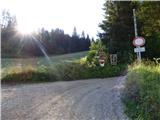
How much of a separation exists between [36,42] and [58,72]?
1753 inches

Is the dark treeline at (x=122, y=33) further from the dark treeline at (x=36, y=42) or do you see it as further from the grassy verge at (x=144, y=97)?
the dark treeline at (x=36, y=42)

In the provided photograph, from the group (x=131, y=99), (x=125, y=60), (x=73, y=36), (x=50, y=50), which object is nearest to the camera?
(x=131, y=99)

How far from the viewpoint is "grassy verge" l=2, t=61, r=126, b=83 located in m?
25.0

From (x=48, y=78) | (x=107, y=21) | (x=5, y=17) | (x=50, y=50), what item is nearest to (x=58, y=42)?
(x=50, y=50)

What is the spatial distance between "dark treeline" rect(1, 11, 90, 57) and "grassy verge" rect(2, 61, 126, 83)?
32277 millimetres

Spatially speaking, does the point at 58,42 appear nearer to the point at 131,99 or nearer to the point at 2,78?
the point at 2,78

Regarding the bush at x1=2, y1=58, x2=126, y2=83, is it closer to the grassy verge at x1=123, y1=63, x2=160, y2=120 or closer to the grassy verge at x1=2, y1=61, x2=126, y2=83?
the grassy verge at x1=2, y1=61, x2=126, y2=83

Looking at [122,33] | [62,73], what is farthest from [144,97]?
[122,33]

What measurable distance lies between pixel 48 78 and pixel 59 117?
608 inches

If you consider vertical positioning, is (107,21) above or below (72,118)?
above

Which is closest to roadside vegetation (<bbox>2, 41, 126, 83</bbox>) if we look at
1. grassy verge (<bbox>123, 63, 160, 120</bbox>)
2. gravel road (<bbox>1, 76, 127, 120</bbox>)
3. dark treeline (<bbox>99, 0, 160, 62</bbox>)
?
dark treeline (<bbox>99, 0, 160, 62</bbox>)

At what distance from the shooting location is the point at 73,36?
305 ft

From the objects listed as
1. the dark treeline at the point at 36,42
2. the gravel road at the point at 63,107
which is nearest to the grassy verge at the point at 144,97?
the gravel road at the point at 63,107

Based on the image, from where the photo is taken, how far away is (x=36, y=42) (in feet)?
232
